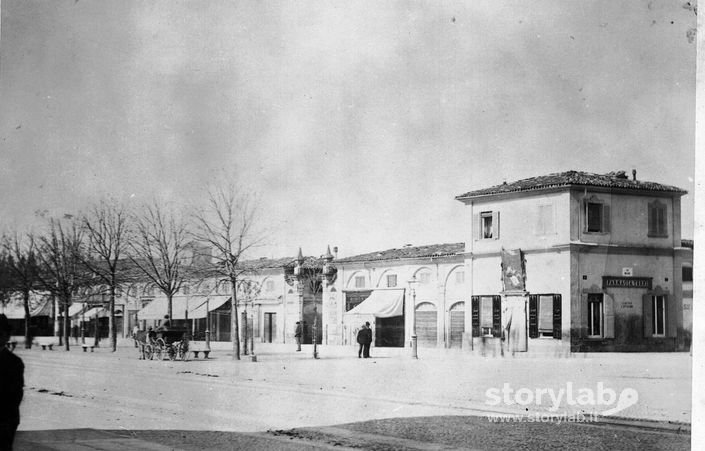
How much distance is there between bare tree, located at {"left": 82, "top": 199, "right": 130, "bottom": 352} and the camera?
945 centimetres

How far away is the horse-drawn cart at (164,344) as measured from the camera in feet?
29.4

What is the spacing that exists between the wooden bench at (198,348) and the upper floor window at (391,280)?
2.34 meters

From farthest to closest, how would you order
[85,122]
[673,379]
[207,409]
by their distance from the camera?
[85,122], [207,409], [673,379]

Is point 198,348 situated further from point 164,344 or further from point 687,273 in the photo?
point 687,273

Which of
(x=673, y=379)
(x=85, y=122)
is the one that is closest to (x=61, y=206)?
(x=85, y=122)

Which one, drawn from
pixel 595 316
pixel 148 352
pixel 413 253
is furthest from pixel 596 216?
pixel 148 352

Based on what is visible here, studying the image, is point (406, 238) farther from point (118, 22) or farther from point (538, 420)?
point (118, 22)

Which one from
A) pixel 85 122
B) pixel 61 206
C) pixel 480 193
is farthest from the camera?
pixel 61 206

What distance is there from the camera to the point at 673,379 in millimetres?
5426

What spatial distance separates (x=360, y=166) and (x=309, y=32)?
4.25ft

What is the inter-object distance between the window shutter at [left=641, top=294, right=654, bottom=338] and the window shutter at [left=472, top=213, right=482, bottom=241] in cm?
140

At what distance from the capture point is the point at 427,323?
275 inches

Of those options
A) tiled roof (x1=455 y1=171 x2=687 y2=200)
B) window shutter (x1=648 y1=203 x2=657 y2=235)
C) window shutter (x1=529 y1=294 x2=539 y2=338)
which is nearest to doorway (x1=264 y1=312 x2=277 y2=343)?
tiled roof (x1=455 y1=171 x2=687 y2=200)

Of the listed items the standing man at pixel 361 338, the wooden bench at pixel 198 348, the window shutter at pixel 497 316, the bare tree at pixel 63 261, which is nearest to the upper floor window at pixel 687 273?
the window shutter at pixel 497 316
